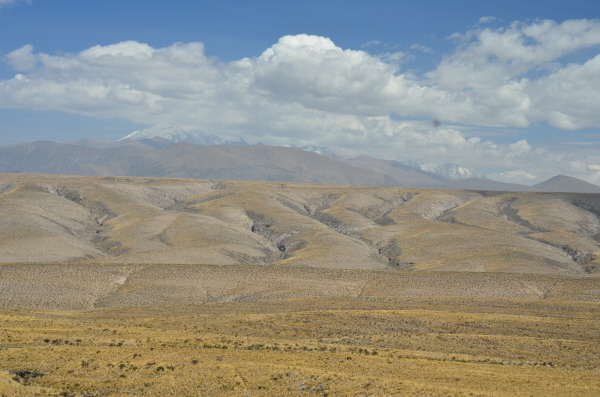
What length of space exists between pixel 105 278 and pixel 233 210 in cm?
6577

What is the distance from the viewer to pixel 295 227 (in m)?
120

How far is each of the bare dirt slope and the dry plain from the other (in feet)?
1.99

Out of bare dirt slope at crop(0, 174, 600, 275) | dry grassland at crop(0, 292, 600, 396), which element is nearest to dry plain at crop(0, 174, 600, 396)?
dry grassland at crop(0, 292, 600, 396)

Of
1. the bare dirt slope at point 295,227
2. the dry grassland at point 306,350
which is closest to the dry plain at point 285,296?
the dry grassland at point 306,350

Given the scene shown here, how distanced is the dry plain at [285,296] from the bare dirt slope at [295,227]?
0.61m

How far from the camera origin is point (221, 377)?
2875cm

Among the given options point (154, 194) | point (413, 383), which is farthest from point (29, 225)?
point (413, 383)

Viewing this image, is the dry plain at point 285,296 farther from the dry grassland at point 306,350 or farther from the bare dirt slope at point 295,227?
the bare dirt slope at point 295,227

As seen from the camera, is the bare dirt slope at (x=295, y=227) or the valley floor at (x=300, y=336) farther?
the bare dirt slope at (x=295, y=227)

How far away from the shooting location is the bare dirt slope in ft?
311

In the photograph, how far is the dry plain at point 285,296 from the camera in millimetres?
29359

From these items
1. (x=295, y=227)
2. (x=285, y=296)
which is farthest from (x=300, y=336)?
(x=295, y=227)

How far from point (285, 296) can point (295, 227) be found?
55638 mm

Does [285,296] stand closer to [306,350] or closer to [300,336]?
[300,336]
